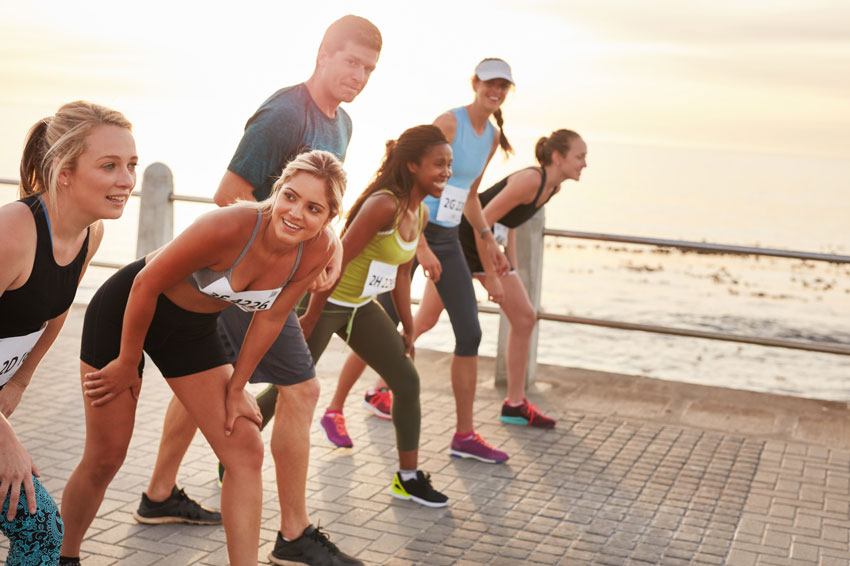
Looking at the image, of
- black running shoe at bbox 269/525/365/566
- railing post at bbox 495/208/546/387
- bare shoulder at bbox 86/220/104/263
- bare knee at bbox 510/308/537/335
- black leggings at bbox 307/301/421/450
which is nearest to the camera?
bare shoulder at bbox 86/220/104/263

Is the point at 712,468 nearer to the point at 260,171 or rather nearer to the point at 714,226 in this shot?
the point at 260,171

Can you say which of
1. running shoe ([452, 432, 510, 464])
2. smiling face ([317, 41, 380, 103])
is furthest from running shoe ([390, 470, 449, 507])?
smiling face ([317, 41, 380, 103])

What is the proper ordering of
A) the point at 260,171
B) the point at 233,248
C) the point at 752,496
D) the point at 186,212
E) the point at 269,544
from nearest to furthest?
the point at 233,248 < the point at 260,171 < the point at 269,544 < the point at 752,496 < the point at 186,212

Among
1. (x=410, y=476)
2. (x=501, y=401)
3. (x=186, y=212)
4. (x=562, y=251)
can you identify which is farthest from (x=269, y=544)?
(x=562, y=251)

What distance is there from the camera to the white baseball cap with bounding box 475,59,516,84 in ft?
19.6

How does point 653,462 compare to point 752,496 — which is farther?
point 653,462

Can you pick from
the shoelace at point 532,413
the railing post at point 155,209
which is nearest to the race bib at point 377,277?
the shoelace at point 532,413

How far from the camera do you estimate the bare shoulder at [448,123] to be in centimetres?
590

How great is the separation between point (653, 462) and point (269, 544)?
2529mm

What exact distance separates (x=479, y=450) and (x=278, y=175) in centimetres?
226

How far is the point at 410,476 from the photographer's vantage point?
199 inches

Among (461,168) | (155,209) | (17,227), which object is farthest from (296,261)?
(155,209)

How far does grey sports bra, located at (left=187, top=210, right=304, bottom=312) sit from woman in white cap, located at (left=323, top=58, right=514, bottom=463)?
6.74ft

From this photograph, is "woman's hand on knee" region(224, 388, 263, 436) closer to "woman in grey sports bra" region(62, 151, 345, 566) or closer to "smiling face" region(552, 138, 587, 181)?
"woman in grey sports bra" region(62, 151, 345, 566)
